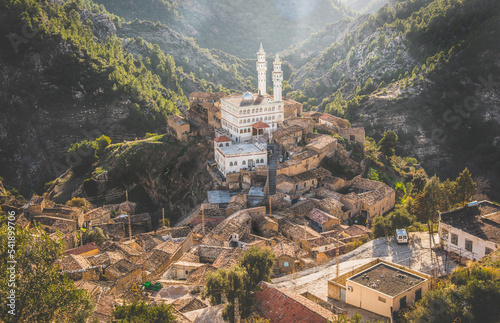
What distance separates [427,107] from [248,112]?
37743 mm

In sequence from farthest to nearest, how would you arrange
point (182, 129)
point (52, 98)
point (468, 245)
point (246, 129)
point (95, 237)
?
1. point (52, 98)
2. point (182, 129)
3. point (246, 129)
4. point (95, 237)
5. point (468, 245)

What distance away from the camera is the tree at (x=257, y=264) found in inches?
976

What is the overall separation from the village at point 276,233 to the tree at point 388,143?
322 centimetres

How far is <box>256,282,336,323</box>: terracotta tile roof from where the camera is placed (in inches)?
842

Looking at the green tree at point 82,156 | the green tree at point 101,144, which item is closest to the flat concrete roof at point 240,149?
the green tree at point 101,144

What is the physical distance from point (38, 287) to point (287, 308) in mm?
11461

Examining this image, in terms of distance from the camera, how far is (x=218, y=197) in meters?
49.0

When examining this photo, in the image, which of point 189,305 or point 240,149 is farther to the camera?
point 240,149

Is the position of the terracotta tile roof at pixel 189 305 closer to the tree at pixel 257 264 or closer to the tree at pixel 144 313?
the tree at pixel 257 264

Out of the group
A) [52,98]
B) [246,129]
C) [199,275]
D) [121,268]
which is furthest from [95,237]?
[52,98]

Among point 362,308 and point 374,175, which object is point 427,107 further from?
point 362,308

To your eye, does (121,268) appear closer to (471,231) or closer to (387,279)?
(387,279)

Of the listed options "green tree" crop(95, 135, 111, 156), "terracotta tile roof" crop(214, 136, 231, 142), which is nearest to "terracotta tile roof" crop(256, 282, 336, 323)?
"terracotta tile roof" crop(214, 136, 231, 142)

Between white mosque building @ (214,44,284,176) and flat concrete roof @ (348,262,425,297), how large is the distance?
2808 cm
